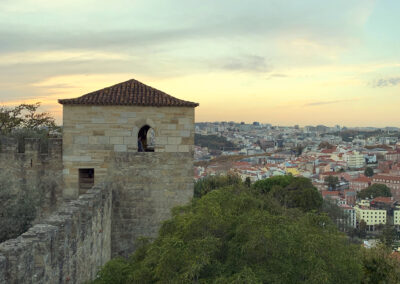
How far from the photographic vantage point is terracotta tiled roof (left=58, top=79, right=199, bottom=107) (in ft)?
40.7

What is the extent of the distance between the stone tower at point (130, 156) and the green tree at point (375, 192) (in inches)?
4732

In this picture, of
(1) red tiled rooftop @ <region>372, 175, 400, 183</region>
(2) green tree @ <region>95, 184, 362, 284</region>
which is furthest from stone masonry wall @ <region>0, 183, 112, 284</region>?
(1) red tiled rooftop @ <region>372, 175, 400, 183</region>

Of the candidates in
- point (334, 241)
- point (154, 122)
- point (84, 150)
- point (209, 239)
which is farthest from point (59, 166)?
point (334, 241)

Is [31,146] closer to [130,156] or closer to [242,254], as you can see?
[130,156]

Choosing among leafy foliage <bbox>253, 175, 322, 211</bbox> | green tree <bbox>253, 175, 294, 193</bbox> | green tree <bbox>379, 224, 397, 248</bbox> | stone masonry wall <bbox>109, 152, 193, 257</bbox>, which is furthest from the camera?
green tree <bbox>253, 175, 294, 193</bbox>

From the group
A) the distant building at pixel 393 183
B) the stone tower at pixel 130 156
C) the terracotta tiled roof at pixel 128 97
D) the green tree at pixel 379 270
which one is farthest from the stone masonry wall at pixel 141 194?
the distant building at pixel 393 183

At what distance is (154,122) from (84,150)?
6.31ft

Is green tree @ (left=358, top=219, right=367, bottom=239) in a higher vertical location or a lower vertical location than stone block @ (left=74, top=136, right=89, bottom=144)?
lower

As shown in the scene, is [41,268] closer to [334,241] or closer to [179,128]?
[334,241]

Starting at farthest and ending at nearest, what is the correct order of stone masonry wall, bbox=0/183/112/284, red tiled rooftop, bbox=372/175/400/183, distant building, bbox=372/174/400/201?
red tiled rooftop, bbox=372/175/400/183 < distant building, bbox=372/174/400/201 < stone masonry wall, bbox=0/183/112/284

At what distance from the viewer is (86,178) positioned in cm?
1273

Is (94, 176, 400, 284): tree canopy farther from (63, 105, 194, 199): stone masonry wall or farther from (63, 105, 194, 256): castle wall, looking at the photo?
(63, 105, 194, 199): stone masonry wall

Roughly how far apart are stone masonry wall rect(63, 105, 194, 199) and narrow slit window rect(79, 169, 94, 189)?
0.14 meters

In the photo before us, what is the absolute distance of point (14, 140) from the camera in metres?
12.7
